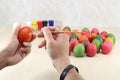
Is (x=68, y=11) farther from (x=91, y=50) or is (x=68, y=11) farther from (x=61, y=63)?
(x=61, y=63)

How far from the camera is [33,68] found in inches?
37.0

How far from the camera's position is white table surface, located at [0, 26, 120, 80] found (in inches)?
34.0

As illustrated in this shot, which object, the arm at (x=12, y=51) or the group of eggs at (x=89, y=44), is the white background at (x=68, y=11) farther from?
the arm at (x=12, y=51)

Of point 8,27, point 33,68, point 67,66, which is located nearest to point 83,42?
point 33,68

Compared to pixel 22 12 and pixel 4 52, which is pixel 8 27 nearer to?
pixel 22 12

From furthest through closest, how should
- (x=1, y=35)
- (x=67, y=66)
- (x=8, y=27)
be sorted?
(x=8, y=27) < (x=1, y=35) < (x=67, y=66)

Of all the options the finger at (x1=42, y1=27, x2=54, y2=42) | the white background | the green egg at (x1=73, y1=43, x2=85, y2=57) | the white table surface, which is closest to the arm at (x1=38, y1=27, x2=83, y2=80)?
the finger at (x1=42, y1=27, x2=54, y2=42)

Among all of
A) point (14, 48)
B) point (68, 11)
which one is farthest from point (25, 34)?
point (68, 11)

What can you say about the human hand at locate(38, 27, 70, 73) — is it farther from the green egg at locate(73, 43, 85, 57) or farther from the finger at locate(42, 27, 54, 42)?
the green egg at locate(73, 43, 85, 57)

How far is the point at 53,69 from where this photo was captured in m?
0.93

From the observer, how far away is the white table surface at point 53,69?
0.86 metres

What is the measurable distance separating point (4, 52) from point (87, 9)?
861mm

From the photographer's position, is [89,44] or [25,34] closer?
[25,34]

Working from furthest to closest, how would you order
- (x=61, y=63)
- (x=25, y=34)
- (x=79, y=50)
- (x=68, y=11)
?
1. (x=68, y=11)
2. (x=79, y=50)
3. (x=25, y=34)
4. (x=61, y=63)
